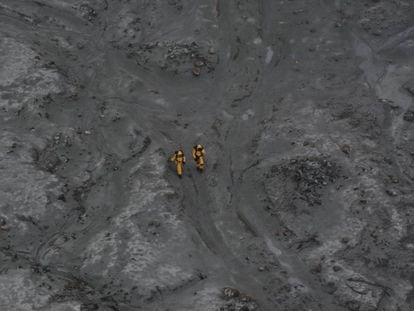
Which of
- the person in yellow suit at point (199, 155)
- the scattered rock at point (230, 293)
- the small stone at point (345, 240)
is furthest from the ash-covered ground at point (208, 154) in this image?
the person in yellow suit at point (199, 155)

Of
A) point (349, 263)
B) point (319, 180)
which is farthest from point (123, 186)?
point (349, 263)

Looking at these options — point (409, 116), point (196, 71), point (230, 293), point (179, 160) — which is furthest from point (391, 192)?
point (196, 71)

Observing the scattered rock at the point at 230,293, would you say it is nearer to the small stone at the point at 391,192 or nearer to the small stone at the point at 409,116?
the small stone at the point at 391,192

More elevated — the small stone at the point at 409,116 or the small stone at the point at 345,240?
the small stone at the point at 409,116

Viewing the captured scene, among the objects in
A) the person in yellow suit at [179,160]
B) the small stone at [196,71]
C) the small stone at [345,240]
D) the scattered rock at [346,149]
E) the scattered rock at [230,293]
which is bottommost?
the scattered rock at [230,293]

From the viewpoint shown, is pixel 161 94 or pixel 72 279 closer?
pixel 72 279

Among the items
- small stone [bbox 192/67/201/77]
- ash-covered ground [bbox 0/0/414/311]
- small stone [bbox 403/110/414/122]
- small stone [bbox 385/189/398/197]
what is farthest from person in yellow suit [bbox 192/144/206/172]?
small stone [bbox 403/110/414/122]

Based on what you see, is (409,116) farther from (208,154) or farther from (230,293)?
(230,293)

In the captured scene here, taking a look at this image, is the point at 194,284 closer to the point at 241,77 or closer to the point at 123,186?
the point at 123,186
